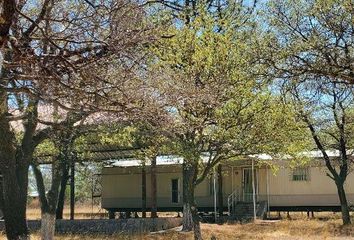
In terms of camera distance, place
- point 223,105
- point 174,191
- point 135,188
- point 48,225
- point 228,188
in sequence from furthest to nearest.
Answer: point 135,188
point 174,191
point 228,188
point 48,225
point 223,105

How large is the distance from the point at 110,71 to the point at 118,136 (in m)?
8.04

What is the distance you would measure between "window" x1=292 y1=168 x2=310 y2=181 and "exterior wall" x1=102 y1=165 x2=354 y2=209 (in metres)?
0.21

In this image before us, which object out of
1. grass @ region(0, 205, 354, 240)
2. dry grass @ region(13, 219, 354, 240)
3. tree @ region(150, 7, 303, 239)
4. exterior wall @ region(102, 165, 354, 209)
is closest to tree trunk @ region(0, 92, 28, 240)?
tree @ region(150, 7, 303, 239)

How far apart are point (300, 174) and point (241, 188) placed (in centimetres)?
377

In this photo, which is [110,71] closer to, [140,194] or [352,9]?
[352,9]

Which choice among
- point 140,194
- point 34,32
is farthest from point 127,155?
point 34,32

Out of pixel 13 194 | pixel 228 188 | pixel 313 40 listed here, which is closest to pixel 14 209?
pixel 13 194

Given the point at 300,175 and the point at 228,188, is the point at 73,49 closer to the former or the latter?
the point at 300,175

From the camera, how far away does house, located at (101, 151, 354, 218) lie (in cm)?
3142

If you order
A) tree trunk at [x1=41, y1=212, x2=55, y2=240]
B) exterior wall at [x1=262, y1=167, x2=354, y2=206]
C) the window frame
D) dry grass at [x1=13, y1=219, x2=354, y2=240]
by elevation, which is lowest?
dry grass at [x1=13, y1=219, x2=354, y2=240]

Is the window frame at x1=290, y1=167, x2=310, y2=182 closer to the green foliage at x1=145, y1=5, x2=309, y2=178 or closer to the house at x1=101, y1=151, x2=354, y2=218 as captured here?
the house at x1=101, y1=151, x2=354, y2=218

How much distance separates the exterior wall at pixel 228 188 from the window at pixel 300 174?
208 millimetres

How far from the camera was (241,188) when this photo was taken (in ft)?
109

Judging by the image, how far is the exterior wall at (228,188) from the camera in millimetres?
31531
